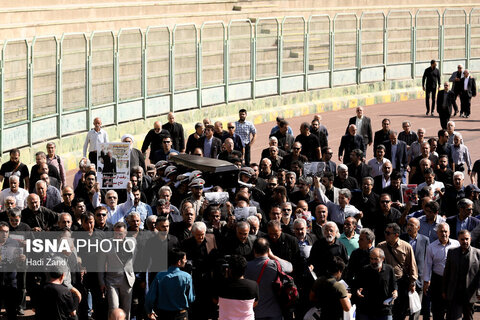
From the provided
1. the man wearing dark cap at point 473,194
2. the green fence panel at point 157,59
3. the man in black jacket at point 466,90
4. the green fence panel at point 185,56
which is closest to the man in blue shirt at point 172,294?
the man wearing dark cap at point 473,194

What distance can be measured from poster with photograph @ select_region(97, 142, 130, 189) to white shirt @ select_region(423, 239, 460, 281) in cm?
499

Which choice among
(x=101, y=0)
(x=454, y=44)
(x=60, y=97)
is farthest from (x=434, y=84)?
(x=60, y=97)

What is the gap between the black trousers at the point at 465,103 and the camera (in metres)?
30.1

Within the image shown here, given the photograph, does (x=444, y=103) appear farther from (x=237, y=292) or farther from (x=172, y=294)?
(x=237, y=292)

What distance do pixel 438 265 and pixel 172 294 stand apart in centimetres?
346

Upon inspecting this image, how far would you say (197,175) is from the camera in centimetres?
1589

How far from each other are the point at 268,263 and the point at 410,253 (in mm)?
2018

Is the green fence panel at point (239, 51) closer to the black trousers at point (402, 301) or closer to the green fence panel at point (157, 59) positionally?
the green fence panel at point (157, 59)

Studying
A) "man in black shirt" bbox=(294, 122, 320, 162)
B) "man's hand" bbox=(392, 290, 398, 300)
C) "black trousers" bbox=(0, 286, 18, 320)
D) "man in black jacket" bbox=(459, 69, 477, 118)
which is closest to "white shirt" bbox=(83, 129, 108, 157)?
"man in black shirt" bbox=(294, 122, 320, 162)

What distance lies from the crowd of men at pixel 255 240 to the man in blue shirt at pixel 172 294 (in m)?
0.01

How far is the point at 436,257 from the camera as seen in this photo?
13203 mm

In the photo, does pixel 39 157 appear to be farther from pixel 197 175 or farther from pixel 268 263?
pixel 268 263

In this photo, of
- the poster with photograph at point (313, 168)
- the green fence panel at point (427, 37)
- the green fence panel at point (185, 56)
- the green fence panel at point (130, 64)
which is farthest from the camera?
the green fence panel at point (427, 37)

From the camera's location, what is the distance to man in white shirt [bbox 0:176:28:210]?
1541 cm
